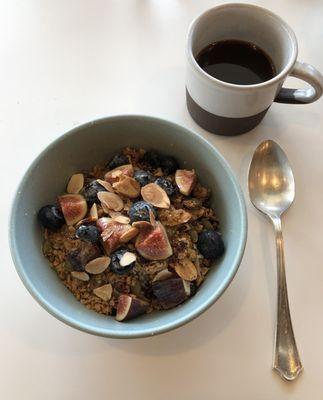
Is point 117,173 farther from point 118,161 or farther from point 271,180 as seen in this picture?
point 271,180

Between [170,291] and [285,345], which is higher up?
[170,291]

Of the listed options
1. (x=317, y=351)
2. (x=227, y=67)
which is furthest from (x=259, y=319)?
(x=227, y=67)

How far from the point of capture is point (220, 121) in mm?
797

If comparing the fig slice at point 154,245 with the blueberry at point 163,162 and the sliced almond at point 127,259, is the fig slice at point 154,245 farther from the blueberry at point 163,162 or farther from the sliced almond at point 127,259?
the blueberry at point 163,162

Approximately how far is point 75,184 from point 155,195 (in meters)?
0.15

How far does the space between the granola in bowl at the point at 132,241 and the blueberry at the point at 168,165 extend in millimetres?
24

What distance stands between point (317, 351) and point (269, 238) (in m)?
0.20

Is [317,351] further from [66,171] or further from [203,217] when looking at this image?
[66,171]

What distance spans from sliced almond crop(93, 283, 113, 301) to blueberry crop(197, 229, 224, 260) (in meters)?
0.15

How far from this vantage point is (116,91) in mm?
893

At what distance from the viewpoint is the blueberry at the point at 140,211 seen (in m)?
0.67

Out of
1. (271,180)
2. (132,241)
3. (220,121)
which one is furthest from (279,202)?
(132,241)

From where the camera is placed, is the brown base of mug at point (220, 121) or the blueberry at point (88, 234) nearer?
the blueberry at point (88, 234)

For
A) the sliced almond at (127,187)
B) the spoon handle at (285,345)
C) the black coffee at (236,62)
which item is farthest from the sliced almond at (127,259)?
the black coffee at (236,62)
